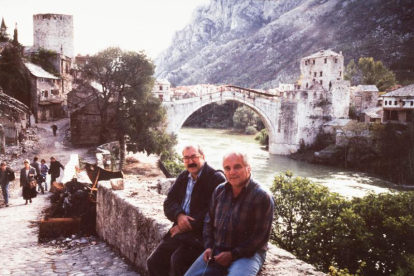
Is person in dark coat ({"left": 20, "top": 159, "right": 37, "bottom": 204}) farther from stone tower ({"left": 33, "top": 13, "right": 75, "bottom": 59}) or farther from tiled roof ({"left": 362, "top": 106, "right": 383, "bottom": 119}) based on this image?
tiled roof ({"left": 362, "top": 106, "right": 383, "bottom": 119})

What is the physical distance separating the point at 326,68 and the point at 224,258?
111ft

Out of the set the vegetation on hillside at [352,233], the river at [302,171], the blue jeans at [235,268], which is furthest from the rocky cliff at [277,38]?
the blue jeans at [235,268]

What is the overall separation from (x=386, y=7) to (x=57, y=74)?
34.5 meters

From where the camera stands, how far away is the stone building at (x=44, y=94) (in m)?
21.5

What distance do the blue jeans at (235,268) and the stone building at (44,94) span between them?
21.7m

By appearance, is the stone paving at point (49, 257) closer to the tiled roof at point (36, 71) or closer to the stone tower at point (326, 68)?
the tiled roof at point (36, 71)

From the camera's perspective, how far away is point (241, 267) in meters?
2.10

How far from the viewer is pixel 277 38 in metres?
82.1

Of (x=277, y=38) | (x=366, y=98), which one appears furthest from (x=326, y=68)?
(x=277, y=38)

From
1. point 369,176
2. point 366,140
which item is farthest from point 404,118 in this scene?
point 369,176

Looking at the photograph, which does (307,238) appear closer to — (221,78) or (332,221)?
(332,221)

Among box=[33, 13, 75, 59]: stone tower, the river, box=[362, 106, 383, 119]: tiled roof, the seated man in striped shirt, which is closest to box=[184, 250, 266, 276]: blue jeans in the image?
the seated man in striped shirt

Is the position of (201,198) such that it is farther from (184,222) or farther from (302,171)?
(302,171)

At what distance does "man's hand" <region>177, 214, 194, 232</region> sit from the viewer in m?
2.55
